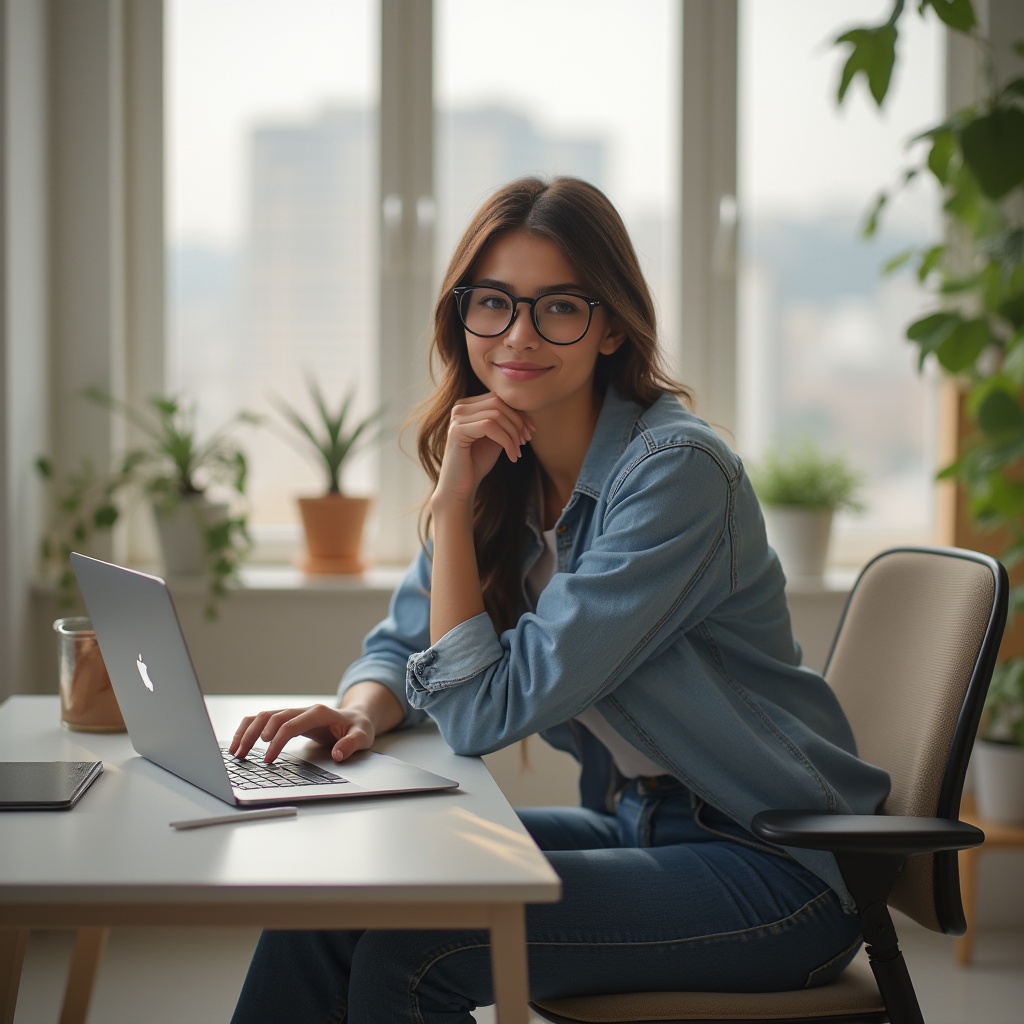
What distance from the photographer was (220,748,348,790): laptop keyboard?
1202mm

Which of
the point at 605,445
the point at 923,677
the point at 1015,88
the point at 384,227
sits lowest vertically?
the point at 923,677

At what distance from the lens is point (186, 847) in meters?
1.00

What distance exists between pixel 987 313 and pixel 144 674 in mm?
2069

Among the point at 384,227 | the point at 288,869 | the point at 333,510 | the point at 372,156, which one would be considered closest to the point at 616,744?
the point at 288,869

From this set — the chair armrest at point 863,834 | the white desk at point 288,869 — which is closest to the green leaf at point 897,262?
the chair armrest at point 863,834

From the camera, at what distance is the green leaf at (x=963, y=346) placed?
97.5 inches


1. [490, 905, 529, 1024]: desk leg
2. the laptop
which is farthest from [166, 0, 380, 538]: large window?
[490, 905, 529, 1024]: desk leg

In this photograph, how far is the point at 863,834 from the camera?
1.20 m

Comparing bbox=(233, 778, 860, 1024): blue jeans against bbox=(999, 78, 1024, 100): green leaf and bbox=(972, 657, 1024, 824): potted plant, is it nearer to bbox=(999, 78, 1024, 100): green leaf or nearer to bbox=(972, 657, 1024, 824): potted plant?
bbox=(972, 657, 1024, 824): potted plant

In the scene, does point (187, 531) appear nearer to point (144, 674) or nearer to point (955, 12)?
point (144, 674)

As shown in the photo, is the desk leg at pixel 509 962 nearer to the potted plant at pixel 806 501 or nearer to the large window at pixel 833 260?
the potted plant at pixel 806 501

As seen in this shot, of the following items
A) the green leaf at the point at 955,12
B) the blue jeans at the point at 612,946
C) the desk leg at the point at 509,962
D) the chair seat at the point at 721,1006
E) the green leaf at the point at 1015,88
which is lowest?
the chair seat at the point at 721,1006

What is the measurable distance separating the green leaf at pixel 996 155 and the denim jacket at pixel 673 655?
1136mm

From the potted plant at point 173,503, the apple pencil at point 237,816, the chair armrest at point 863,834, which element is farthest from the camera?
the potted plant at point 173,503
